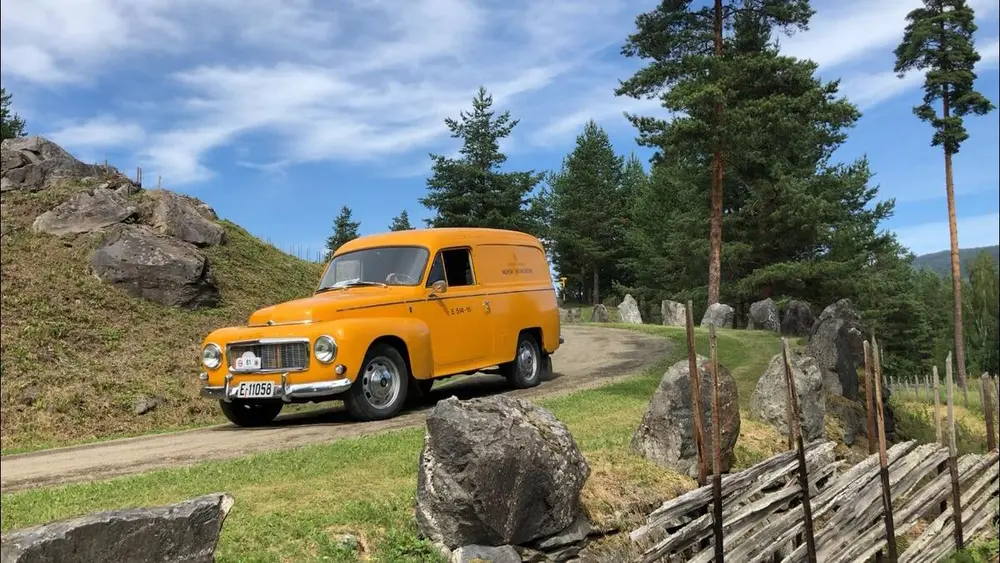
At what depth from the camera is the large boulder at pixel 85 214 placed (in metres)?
22.5

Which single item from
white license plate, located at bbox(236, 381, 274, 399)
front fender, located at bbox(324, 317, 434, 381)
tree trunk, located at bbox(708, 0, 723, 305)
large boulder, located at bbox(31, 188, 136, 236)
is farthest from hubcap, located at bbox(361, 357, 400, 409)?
tree trunk, located at bbox(708, 0, 723, 305)

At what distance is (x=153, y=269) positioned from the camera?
67.4 ft

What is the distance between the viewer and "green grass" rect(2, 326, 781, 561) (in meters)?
5.29

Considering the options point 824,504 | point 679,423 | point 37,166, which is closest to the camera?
point 679,423

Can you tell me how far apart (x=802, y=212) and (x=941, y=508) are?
22.5 metres

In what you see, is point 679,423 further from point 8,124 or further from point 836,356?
point 8,124

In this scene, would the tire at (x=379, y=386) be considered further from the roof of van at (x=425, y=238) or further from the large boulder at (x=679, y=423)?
the large boulder at (x=679, y=423)

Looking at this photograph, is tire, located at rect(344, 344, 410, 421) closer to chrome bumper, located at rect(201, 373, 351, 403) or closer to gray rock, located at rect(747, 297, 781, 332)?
chrome bumper, located at rect(201, 373, 351, 403)

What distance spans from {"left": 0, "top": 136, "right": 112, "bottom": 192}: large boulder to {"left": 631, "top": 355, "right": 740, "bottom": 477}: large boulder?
81.8ft

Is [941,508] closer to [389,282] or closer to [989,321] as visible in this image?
[389,282]

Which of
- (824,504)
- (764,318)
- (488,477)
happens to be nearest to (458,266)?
(824,504)

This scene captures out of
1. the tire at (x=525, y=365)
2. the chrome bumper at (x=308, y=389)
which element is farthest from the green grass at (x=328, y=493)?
the tire at (x=525, y=365)

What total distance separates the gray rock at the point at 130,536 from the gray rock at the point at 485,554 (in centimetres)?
186

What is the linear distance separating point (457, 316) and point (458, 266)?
2.80 ft
